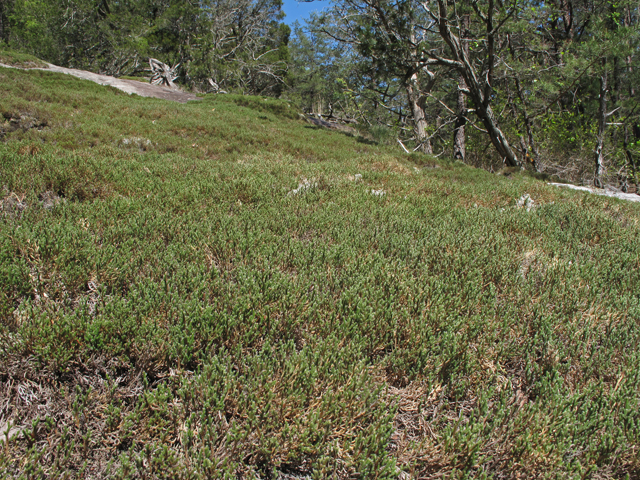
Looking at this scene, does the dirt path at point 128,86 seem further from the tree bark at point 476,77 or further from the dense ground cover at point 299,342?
the dense ground cover at point 299,342

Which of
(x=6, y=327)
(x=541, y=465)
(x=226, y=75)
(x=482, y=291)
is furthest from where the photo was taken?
(x=226, y=75)

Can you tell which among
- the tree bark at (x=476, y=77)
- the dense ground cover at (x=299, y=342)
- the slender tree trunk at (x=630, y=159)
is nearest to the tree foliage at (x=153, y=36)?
the tree bark at (x=476, y=77)

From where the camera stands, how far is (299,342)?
2854 mm

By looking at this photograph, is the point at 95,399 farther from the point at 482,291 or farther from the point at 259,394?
the point at 482,291

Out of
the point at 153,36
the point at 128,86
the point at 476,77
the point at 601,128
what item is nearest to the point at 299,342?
the point at 476,77

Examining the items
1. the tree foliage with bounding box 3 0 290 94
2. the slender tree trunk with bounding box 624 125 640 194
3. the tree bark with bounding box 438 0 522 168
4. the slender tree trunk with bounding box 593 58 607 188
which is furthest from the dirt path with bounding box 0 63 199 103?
the slender tree trunk with bounding box 624 125 640 194

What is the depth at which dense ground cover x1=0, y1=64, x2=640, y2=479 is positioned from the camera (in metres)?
1.98

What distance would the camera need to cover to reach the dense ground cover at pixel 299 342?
1.98 meters

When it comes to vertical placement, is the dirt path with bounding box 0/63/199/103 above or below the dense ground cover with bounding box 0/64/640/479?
above

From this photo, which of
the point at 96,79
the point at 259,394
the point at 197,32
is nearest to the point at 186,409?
the point at 259,394

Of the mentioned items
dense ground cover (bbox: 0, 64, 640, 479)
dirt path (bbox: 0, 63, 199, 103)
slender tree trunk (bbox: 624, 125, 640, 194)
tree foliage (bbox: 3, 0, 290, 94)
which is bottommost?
dense ground cover (bbox: 0, 64, 640, 479)

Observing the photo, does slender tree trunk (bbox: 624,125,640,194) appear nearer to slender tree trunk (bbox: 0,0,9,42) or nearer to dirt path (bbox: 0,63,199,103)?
dirt path (bbox: 0,63,199,103)

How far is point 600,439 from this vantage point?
6.88 feet

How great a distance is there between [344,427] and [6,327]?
234 cm
